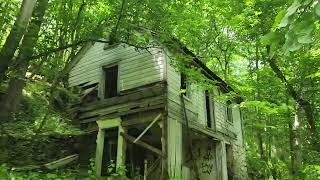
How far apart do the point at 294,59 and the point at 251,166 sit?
28.0ft

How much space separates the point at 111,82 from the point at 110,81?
0.07m

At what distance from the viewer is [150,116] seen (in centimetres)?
1334

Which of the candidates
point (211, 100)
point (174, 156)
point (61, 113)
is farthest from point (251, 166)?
point (61, 113)

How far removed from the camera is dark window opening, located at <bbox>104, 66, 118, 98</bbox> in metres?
15.7

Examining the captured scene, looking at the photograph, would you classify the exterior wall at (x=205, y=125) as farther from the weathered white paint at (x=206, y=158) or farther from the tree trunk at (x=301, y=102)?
the tree trunk at (x=301, y=102)

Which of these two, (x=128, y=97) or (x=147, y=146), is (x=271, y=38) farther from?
(x=128, y=97)

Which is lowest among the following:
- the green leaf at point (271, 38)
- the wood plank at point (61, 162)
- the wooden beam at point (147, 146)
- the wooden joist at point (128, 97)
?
the wood plank at point (61, 162)

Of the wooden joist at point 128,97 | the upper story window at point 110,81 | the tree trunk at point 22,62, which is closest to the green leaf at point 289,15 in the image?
the tree trunk at point 22,62

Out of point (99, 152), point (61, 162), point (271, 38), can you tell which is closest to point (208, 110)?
point (99, 152)

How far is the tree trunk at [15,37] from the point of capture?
8.36 metres

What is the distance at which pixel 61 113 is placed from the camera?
1521 centimetres

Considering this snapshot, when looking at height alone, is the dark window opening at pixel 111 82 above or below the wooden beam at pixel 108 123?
above

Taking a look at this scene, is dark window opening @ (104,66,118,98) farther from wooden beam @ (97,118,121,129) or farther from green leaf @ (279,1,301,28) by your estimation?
green leaf @ (279,1,301,28)

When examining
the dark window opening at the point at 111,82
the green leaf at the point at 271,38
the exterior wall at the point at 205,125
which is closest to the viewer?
the green leaf at the point at 271,38
